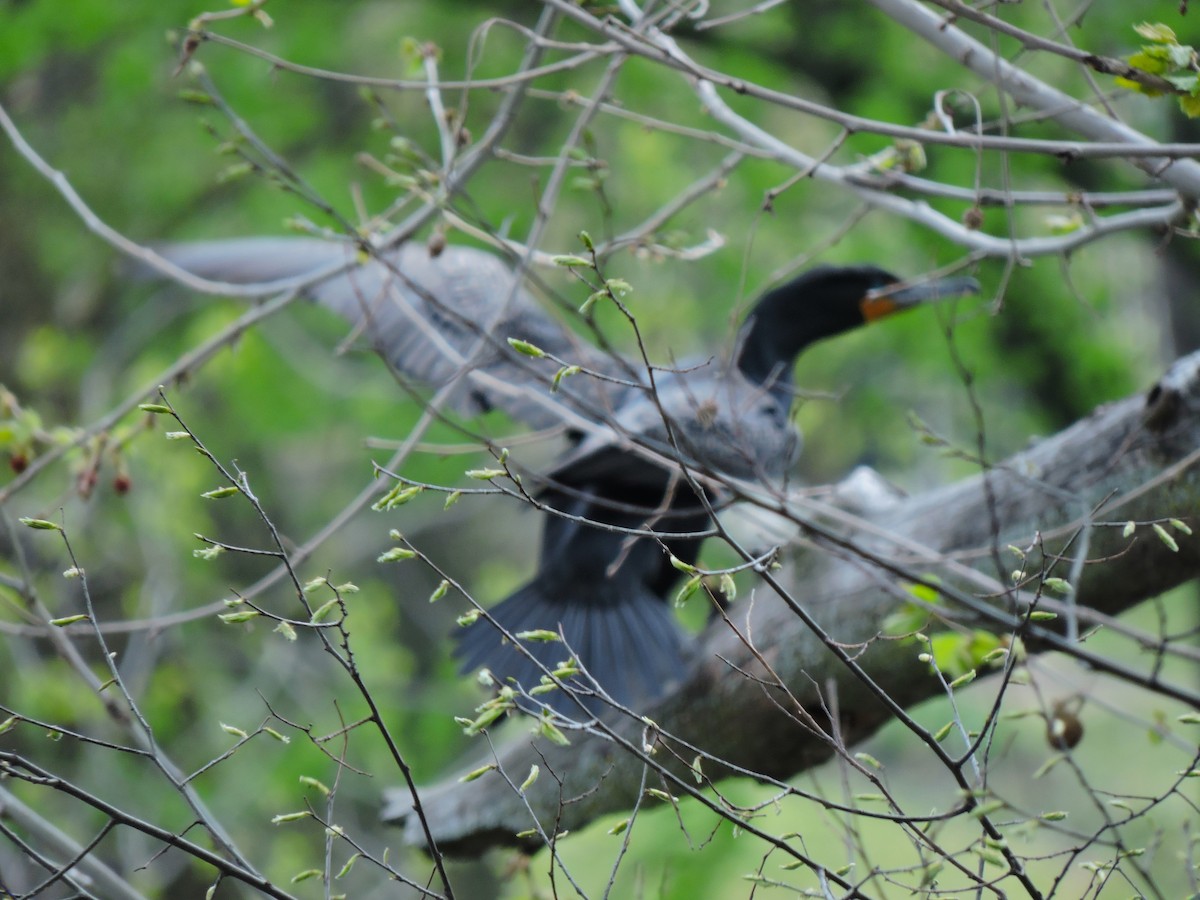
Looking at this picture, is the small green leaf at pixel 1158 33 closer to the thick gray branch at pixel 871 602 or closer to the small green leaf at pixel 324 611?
the thick gray branch at pixel 871 602

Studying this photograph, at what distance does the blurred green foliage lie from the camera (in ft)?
19.6

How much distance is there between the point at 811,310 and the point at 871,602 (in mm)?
1427

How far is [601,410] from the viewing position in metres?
2.98

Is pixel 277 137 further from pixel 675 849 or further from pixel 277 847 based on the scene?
pixel 675 849

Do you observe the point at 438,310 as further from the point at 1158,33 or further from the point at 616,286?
the point at 1158,33

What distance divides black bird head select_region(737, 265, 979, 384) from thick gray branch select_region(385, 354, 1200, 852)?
2.70 feet

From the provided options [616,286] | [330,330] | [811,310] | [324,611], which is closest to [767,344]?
[811,310]

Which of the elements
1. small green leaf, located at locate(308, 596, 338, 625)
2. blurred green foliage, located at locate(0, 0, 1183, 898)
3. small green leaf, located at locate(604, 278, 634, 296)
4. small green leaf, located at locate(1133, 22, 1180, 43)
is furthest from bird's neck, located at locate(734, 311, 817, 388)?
small green leaf, located at locate(308, 596, 338, 625)

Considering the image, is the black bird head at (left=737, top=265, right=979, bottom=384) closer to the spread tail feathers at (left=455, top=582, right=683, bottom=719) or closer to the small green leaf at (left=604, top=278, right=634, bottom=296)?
the spread tail feathers at (left=455, top=582, right=683, bottom=719)

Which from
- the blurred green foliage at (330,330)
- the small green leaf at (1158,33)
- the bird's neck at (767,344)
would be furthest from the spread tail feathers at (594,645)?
the blurred green foliage at (330,330)

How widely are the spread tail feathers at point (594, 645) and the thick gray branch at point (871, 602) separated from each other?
0.36 ft

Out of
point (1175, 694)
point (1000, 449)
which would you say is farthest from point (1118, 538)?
point (1000, 449)

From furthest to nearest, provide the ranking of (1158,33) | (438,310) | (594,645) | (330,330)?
(330,330), (438,310), (594,645), (1158,33)

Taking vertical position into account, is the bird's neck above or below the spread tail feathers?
above
